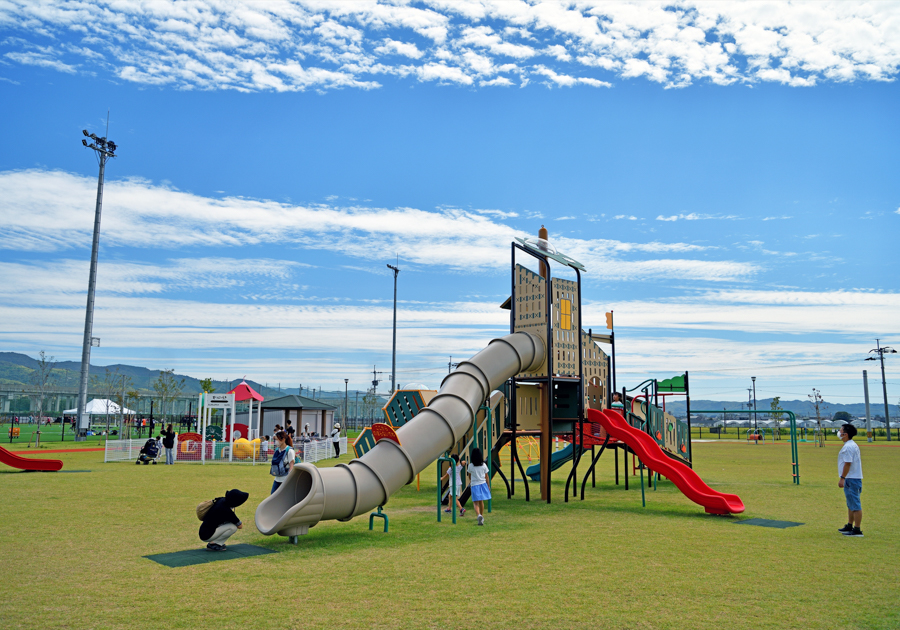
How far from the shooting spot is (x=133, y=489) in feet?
55.2

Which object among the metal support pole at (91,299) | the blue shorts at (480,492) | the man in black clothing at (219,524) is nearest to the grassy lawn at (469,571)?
the blue shorts at (480,492)

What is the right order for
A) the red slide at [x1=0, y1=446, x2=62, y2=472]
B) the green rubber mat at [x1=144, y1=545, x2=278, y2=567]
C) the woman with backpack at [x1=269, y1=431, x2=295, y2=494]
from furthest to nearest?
the red slide at [x1=0, y1=446, x2=62, y2=472], the woman with backpack at [x1=269, y1=431, x2=295, y2=494], the green rubber mat at [x1=144, y1=545, x2=278, y2=567]

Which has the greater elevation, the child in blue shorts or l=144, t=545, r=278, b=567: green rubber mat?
the child in blue shorts

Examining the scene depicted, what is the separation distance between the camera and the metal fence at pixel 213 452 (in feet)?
89.3

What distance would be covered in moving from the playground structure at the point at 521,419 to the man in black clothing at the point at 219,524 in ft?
2.20

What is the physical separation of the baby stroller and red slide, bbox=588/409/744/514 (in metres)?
18.0

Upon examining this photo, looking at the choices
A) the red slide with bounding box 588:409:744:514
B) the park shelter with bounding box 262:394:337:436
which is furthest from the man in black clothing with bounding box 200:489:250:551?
the park shelter with bounding box 262:394:337:436

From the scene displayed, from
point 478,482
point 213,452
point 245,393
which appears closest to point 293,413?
point 245,393

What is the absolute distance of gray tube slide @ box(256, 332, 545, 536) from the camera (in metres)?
10.0

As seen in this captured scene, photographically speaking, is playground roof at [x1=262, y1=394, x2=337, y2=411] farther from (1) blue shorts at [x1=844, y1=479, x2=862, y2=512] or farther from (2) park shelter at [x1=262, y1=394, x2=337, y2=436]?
(1) blue shorts at [x1=844, y1=479, x2=862, y2=512]

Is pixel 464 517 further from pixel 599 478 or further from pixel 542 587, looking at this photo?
pixel 599 478

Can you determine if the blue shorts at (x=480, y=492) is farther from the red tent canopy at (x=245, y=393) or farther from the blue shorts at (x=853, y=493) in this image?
the red tent canopy at (x=245, y=393)

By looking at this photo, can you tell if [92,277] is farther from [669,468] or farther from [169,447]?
[669,468]

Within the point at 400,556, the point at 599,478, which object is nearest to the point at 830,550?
the point at 400,556
